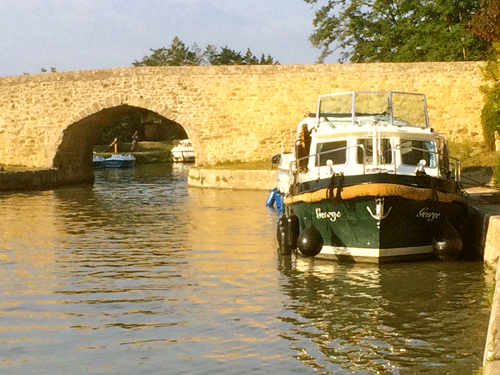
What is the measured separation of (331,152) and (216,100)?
1542 centimetres

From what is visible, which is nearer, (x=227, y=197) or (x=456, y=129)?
(x=227, y=197)

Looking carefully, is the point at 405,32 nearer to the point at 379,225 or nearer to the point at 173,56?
the point at 379,225

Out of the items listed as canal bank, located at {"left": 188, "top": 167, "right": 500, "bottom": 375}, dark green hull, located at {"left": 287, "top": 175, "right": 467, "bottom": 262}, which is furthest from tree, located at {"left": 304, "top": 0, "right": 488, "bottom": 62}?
dark green hull, located at {"left": 287, "top": 175, "right": 467, "bottom": 262}

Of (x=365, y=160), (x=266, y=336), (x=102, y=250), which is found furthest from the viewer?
(x=102, y=250)

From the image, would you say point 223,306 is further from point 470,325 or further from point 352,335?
point 470,325

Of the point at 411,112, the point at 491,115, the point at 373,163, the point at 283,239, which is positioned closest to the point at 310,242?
the point at 283,239

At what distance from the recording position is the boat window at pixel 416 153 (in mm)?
13820

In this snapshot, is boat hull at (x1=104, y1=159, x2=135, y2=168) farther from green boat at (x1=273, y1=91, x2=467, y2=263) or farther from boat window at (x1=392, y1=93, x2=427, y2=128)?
green boat at (x1=273, y1=91, x2=467, y2=263)

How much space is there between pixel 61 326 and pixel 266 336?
210 cm

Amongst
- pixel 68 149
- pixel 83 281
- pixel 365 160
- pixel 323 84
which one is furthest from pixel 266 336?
pixel 68 149

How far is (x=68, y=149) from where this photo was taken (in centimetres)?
3111

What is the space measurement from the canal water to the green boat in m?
0.32

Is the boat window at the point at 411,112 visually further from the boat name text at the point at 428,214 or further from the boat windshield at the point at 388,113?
the boat name text at the point at 428,214

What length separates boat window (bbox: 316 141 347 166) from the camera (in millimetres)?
13867
